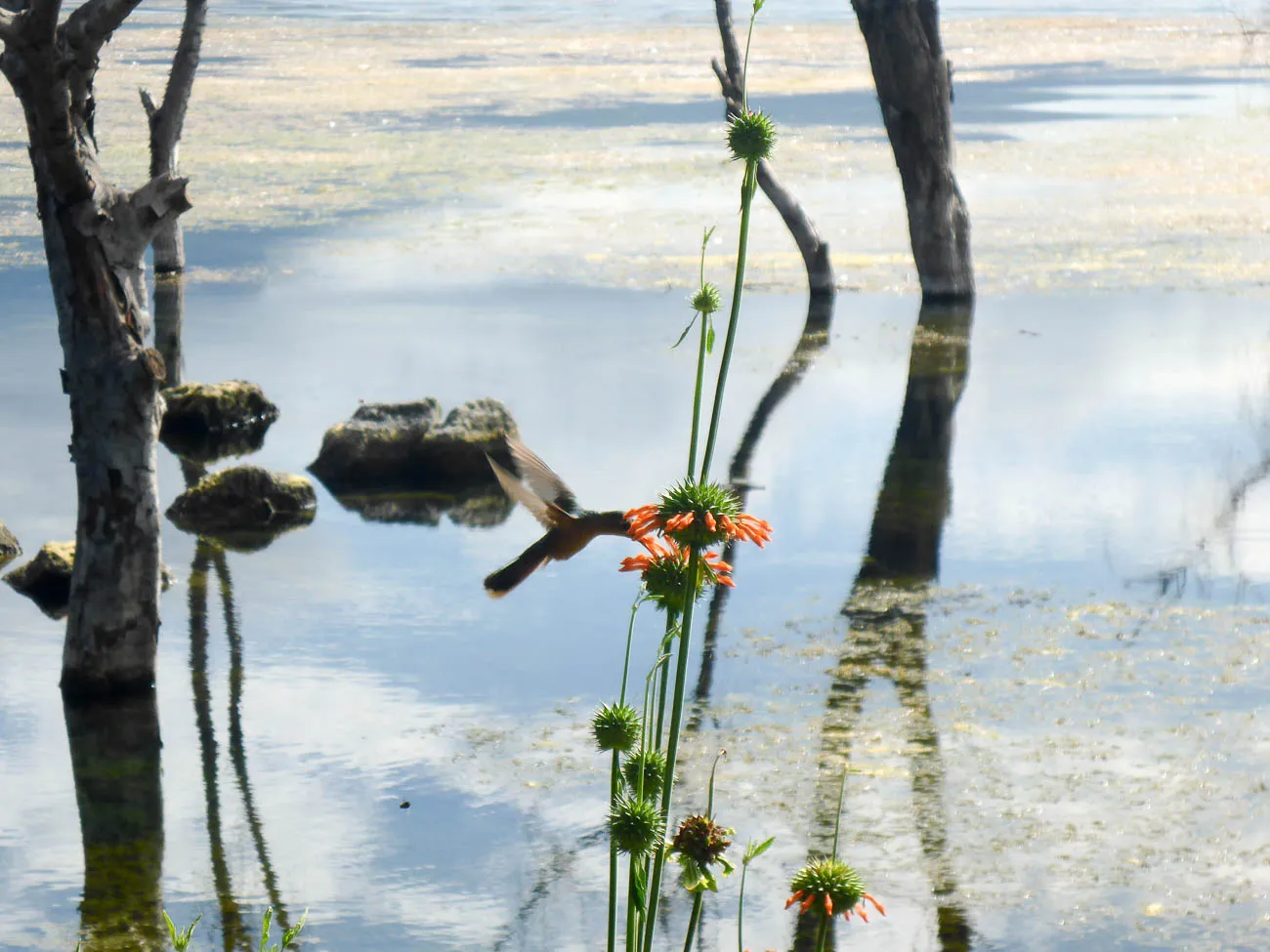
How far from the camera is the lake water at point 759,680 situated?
5.14 metres

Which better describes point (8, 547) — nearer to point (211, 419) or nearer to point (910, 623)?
point (211, 419)

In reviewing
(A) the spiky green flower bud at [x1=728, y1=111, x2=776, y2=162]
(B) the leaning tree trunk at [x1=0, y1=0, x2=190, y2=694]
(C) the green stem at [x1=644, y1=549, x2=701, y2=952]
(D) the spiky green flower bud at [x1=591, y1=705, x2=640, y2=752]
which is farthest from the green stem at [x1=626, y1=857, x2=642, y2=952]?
(B) the leaning tree trunk at [x1=0, y1=0, x2=190, y2=694]

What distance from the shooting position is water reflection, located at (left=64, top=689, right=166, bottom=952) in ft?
16.3

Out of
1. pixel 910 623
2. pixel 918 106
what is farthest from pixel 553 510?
pixel 918 106

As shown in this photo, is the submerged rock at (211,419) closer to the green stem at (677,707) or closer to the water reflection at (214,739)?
the water reflection at (214,739)

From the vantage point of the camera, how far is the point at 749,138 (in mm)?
2205

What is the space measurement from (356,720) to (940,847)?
2341 mm

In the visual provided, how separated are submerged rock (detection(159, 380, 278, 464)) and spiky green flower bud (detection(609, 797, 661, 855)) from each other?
8990mm

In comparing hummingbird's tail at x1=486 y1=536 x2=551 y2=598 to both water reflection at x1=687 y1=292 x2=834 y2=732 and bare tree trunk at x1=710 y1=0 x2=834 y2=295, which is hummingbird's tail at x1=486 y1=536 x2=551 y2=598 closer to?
water reflection at x1=687 y1=292 x2=834 y2=732

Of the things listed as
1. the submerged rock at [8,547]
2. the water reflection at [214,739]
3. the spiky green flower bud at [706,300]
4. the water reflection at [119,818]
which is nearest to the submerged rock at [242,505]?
the water reflection at [214,739]

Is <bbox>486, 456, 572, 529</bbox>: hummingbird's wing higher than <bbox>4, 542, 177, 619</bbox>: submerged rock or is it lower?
higher

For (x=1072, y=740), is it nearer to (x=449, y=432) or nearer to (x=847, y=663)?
(x=847, y=663)

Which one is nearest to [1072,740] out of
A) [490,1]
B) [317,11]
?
[317,11]

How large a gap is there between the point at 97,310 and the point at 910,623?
3.60 m
